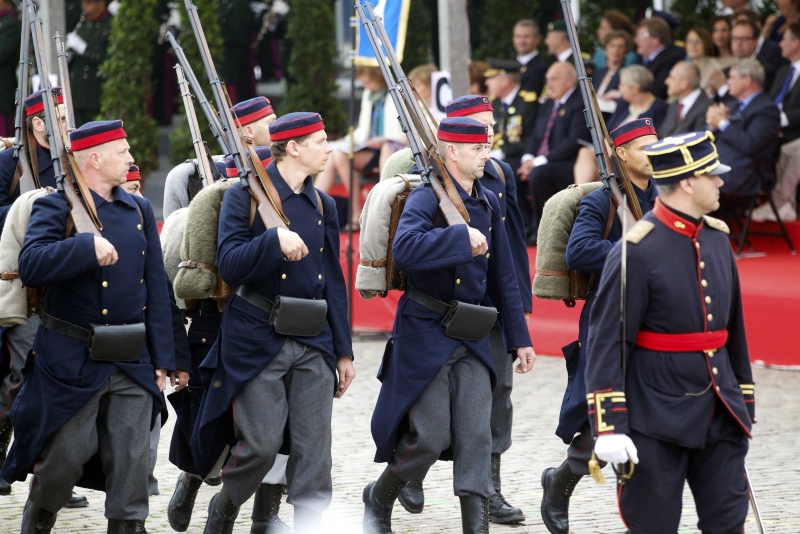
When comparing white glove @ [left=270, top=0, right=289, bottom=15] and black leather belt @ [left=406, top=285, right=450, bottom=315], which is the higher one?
black leather belt @ [left=406, top=285, right=450, bottom=315]

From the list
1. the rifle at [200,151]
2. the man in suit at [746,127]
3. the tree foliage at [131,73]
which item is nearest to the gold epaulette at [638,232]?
the rifle at [200,151]

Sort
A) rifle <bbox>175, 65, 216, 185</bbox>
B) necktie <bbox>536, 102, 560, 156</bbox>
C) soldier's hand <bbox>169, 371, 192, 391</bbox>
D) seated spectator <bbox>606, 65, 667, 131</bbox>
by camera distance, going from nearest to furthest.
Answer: soldier's hand <bbox>169, 371, 192, 391</bbox>, rifle <bbox>175, 65, 216, 185</bbox>, seated spectator <bbox>606, 65, 667, 131</bbox>, necktie <bbox>536, 102, 560, 156</bbox>

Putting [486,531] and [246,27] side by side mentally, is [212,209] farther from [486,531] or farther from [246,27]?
[246,27]

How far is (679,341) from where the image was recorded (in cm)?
492

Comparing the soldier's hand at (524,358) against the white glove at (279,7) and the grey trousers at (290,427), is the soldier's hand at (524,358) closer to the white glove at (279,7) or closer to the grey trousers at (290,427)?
the grey trousers at (290,427)

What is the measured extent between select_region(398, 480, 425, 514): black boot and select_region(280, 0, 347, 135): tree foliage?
426 inches

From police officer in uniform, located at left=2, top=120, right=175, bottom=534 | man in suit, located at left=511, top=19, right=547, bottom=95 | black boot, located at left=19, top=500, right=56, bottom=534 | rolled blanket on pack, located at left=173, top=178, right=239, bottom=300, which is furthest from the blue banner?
black boot, located at left=19, top=500, right=56, bottom=534

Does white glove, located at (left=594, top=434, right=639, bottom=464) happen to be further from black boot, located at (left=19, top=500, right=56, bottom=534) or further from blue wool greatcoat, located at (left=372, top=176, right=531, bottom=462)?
black boot, located at (left=19, top=500, right=56, bottom=534)

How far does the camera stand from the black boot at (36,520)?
20.1 feet

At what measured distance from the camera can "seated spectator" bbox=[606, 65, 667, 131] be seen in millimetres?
12992

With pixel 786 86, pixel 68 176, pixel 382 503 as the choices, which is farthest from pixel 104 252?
pixel 786 86

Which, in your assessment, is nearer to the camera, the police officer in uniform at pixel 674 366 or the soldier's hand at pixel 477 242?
A: the police officer in uniform at pixel 674 366

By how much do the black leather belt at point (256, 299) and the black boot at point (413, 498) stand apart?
1.42 m

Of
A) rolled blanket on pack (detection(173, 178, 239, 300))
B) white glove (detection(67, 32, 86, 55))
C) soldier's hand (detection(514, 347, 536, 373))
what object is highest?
rolled blanket on pack (detection(173, 178, 239, 300))
